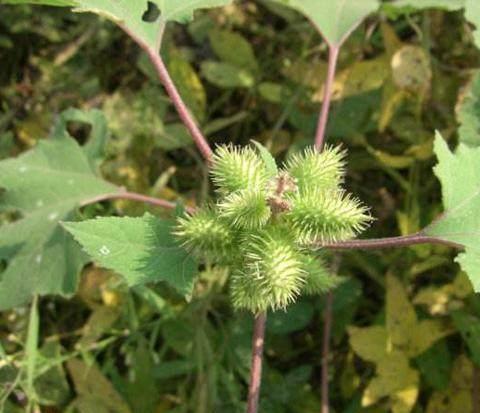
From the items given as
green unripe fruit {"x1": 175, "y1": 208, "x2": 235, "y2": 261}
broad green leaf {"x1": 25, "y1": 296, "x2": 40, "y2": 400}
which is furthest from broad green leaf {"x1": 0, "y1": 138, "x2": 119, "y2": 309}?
green unripe fruit {"x1": 175, "y1": 208, "x2": 235, "y2": 261}

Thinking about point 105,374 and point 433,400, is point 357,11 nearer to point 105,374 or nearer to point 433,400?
point 433,400

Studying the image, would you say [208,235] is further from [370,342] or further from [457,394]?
[457,394]

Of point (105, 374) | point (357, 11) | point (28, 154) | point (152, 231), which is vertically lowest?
point (105, 374)

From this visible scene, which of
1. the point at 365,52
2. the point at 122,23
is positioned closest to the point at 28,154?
the point at 122,23

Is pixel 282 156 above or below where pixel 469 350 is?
above

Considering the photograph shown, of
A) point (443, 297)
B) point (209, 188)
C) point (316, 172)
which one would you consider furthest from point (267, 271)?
point (209, 188)

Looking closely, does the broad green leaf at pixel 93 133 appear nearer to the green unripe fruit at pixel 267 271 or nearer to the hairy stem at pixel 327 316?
the hairy stem at pixel 327 316
